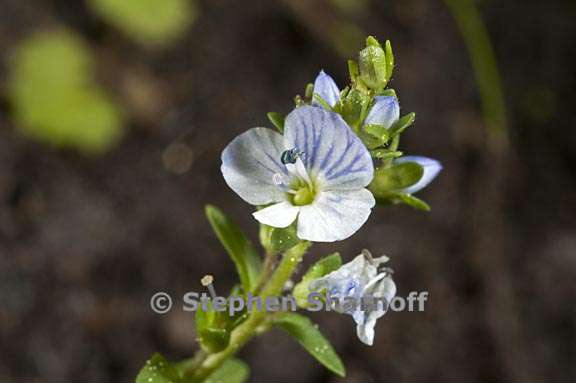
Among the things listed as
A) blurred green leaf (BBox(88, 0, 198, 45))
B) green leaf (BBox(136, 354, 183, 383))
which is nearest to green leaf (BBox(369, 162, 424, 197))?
green leaf (BBox(136, 354, 183, 383))

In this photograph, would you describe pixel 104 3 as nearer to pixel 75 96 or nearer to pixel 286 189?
pixel 75 96

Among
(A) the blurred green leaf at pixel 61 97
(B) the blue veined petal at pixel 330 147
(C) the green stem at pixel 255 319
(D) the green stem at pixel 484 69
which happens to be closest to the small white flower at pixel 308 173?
(B) the blue veined petal at pixel 330 147

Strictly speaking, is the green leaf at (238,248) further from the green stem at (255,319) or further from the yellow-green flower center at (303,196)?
the yellow-green flower center at (303,196)

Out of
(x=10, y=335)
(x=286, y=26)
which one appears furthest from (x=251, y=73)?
(x=10, y=335)

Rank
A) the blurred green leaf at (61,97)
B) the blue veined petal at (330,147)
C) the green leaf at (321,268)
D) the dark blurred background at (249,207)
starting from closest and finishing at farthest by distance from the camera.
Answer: the blue veined petal at (330,147) → the green leaf at (321,268) → the dark blurred background at (249,207) → the blurred green leaf at (61,97)

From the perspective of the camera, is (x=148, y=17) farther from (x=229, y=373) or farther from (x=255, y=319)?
(x=255, y=319)
